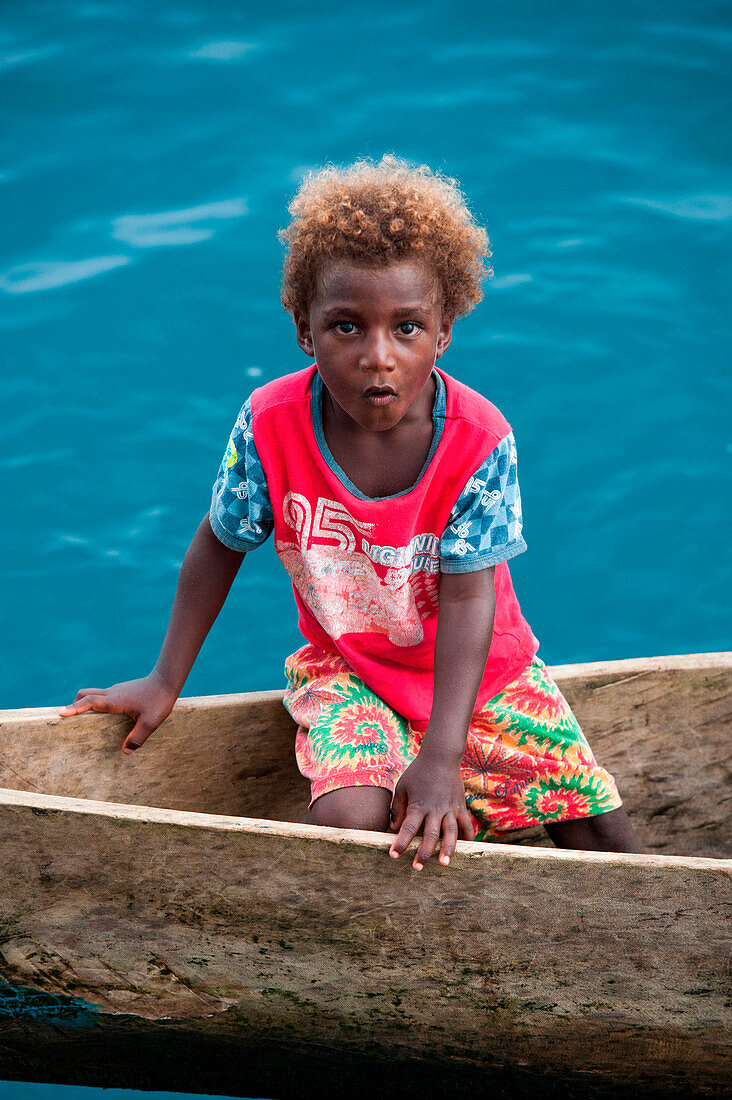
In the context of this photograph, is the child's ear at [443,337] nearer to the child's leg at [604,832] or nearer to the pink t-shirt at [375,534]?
the pink t-shirt at [375,534]

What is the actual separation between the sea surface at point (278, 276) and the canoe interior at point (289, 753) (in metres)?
0.69

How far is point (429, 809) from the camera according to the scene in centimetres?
186

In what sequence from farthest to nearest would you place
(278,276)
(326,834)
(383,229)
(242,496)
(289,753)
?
1. (278,276)
2. (289,753)
3. (242,496)
4. (326,834)
5. (383,229)

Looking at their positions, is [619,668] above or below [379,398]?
below

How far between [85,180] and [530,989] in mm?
4298

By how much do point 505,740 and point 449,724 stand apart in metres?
0.29

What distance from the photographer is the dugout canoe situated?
187 cm

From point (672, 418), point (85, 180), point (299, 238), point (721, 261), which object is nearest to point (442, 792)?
point (299, 238)

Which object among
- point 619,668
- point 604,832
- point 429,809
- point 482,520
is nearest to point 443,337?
point 482,520

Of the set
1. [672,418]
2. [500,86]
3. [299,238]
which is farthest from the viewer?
[500,86]

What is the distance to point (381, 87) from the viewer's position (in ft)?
18.6

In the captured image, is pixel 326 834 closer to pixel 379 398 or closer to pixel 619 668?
pixel 379 398

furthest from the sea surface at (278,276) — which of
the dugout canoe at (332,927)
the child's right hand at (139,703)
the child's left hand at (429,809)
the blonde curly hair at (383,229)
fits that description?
the blonde curly hair at (383,229)

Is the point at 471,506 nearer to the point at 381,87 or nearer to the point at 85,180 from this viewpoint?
the point at 85,180
